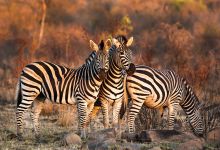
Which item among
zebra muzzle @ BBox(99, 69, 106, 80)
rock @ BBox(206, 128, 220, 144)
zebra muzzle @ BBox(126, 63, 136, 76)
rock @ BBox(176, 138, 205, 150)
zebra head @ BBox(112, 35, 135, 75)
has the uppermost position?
zebra head @ BBox(112, 35, 135, 75)

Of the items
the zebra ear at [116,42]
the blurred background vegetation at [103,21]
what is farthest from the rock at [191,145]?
the blurred background vegetation at [103,21]

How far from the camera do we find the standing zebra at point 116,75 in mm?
12969

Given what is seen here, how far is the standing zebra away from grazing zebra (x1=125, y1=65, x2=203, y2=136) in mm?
264

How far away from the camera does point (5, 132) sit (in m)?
13.5

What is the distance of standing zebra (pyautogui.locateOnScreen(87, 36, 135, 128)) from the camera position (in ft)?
42.5

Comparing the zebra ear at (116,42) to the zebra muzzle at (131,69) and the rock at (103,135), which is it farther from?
the rock at (103,135)

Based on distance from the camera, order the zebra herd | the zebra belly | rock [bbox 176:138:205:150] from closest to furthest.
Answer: rock [bbox 176:138:205:150] → the zebra herd → the zebra belly

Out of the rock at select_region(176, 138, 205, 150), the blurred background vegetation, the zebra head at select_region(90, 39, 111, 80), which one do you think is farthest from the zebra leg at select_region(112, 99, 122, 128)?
the blurred background vegetation

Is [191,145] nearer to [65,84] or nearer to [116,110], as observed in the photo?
[116,110]

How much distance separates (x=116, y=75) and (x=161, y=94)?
1200mm

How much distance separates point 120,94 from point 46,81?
5.61ft

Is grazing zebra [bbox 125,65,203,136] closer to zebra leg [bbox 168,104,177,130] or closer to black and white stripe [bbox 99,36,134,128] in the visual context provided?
zebra leg [bbox 168,104,177,130]

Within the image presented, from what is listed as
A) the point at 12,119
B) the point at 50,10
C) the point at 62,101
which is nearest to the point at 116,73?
the point at 62,101

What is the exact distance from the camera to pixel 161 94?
13.7 metres
